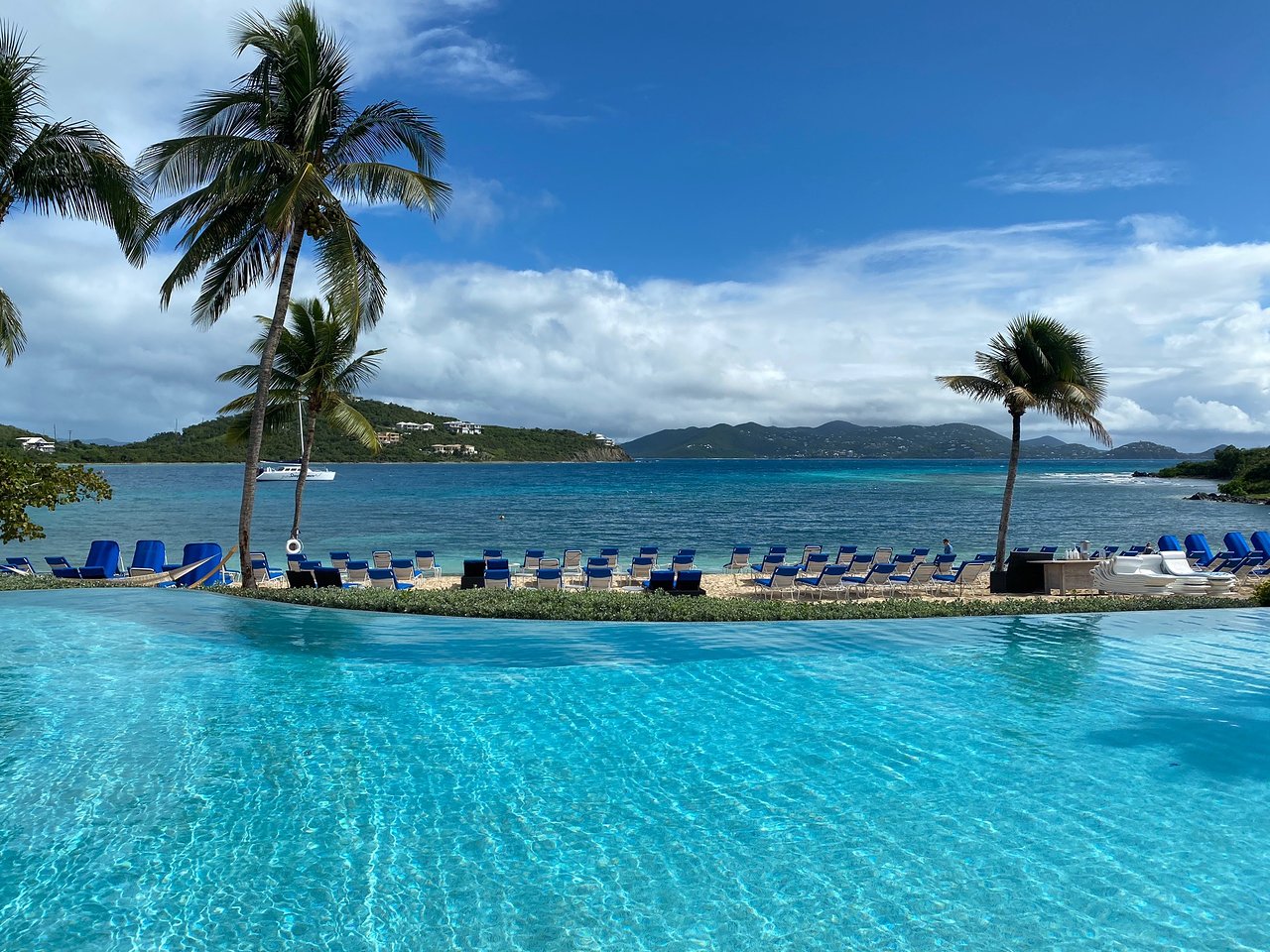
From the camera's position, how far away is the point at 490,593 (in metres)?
13.7

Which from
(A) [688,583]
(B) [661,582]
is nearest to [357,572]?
(B) [661,582]

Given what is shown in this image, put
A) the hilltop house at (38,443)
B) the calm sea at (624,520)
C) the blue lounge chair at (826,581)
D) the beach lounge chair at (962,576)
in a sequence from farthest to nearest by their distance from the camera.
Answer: the hilltop house at (38,443) → the calm sea at (624,520) → the beach lounge chair at (962,576) → the blue lounge chair at (826,581)

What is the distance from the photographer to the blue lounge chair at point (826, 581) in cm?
1769

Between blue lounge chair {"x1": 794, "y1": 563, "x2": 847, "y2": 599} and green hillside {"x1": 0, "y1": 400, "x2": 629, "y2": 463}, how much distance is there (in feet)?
319

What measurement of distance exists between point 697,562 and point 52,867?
23.5 m

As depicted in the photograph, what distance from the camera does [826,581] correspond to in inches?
699

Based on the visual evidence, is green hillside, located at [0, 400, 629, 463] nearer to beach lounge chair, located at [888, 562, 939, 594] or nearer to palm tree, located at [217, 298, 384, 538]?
palm tree, located at [217, 298, 384, 538]

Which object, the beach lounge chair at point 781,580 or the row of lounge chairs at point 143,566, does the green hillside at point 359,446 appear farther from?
the beach lounge chair at point 781,580

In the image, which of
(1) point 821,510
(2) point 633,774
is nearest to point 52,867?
(2) point 633,774

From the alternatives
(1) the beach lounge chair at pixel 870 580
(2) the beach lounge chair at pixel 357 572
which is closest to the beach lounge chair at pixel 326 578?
(2) the beach lounge chair at pixel 357 572

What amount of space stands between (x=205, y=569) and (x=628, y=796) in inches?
626

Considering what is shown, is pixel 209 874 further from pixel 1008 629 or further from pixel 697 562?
pixel 697 562

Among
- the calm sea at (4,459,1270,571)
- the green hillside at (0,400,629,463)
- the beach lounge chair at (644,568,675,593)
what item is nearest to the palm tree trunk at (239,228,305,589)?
the beach lounge chair at (644,568,675,593)

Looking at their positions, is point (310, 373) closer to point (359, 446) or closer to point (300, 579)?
point (300, 579)
